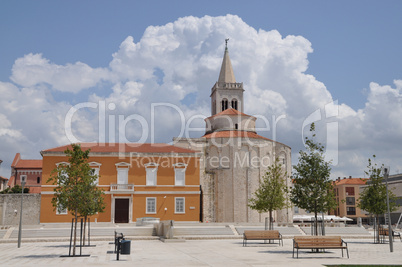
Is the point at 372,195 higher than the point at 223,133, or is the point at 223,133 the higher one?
the point at 223,133

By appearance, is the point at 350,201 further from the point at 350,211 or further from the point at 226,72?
the point at 226,72

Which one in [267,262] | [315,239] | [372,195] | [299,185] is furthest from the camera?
[372,195]

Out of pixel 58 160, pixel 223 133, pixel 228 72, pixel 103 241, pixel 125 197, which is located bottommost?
pixel 103 241

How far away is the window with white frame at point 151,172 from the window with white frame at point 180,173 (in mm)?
2289

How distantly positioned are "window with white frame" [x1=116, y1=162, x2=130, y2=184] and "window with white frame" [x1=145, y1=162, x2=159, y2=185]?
2361mm

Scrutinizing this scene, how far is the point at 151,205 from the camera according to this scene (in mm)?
46594

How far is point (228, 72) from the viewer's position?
82000 mm

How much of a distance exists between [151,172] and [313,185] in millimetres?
27638

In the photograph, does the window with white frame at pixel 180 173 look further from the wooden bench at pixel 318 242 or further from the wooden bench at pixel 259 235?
the wooden bench at pixel 318 242

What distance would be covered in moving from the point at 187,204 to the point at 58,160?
50.1ft

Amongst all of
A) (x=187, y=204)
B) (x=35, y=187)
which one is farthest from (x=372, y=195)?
(x=35, y=187)

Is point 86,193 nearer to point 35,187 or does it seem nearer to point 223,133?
point 223,133

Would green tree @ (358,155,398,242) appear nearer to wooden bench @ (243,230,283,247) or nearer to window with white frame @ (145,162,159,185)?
wooden bench @ (243,230,283,247)

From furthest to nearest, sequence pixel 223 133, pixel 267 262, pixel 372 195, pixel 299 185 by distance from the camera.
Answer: pixel 223 133
pixel 372 195
pixel 299 185
pixel 267 262
